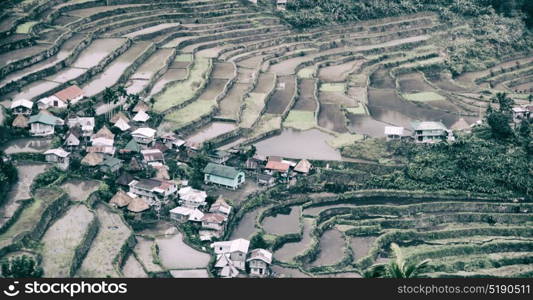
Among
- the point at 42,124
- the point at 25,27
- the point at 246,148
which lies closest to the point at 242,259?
the point at 246,148

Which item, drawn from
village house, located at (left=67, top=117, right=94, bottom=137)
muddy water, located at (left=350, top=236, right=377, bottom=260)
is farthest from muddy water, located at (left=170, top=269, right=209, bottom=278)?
village house, located at (left=67, top=117, right=94, bottom=137)

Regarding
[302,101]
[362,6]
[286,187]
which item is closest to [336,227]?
[286,187]

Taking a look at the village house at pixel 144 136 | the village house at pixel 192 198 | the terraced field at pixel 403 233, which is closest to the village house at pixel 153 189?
the village house at pixel 192 198

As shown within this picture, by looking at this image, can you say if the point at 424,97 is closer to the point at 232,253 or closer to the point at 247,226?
the point at 247,226

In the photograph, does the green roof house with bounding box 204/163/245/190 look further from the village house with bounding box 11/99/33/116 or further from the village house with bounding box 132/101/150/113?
the village house with bounding box 11/99/33/116

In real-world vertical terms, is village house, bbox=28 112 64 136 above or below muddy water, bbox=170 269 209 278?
above

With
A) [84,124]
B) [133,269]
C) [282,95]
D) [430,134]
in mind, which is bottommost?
[133,269]

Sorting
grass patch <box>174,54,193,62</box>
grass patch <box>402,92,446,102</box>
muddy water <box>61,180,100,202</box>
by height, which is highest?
grass patch <box>174,54,193,62</box>
